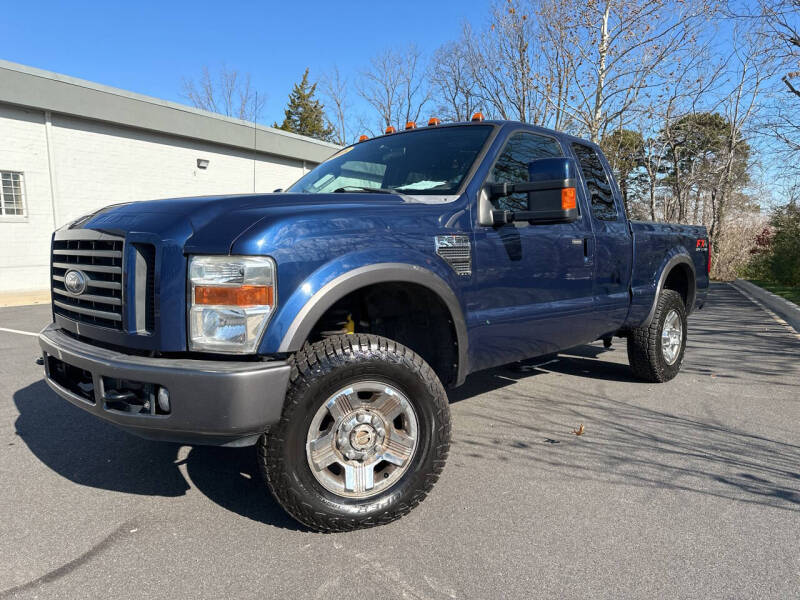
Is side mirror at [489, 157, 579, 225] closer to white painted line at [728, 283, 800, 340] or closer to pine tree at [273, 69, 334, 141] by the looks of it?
white painted line at [728, 283, 800, 340]

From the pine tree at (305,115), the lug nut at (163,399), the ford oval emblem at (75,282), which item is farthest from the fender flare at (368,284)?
the pine tree at (305,115)

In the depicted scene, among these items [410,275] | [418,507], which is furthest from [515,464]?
[410,275]

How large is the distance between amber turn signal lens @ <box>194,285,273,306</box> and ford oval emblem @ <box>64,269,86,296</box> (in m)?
0.85

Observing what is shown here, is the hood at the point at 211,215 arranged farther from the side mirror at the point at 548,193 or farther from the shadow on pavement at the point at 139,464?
the shadow on pavement at the point at 139,464

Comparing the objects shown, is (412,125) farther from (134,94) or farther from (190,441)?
(134,94)

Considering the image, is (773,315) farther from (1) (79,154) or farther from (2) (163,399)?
(1) (79,154)

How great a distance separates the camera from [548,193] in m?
3.06

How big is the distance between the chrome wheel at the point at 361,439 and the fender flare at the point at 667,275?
10.1 feet

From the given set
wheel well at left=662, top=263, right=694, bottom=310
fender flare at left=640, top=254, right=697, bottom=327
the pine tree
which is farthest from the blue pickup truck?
the pine tree

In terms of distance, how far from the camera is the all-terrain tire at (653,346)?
16.4 feet

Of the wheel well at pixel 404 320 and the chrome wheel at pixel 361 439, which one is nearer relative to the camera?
the chrome wheel at pixel 361 439

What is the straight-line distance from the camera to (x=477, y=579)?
222cm

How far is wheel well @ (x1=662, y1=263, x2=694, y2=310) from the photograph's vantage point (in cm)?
559

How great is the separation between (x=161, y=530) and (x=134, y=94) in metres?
15.1
